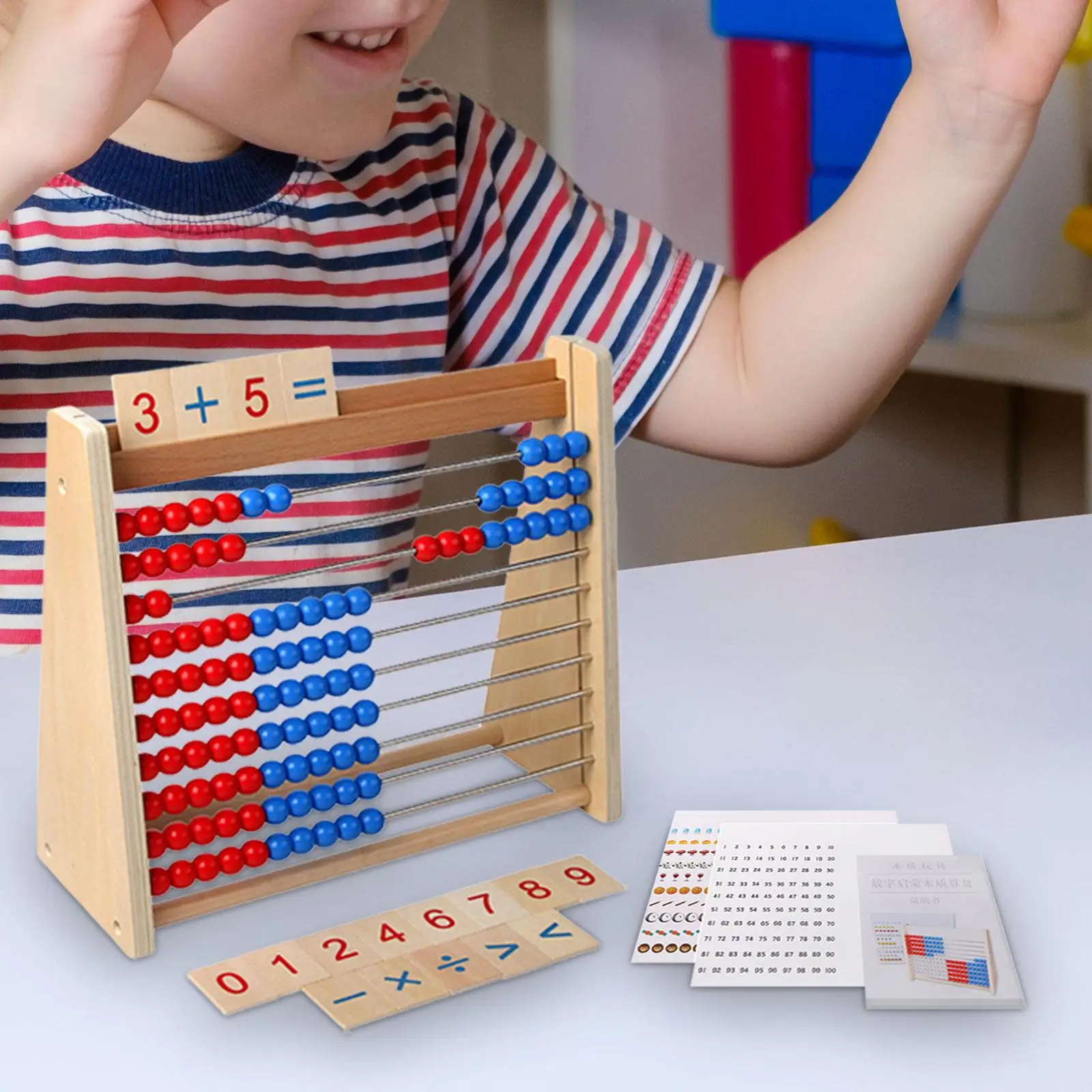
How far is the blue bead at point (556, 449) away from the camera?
641mm

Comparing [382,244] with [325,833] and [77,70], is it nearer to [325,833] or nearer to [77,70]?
[77,70]

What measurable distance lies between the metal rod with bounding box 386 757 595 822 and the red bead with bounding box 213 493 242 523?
14cm

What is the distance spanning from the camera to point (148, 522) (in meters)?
0.56

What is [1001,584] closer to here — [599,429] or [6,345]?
[599,429]

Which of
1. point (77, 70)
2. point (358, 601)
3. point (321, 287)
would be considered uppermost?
point (77, 70)

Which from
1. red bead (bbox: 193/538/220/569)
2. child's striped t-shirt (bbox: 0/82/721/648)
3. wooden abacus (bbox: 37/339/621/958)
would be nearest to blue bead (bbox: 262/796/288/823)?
wooden abacus (bbox: 37/339/621/958)

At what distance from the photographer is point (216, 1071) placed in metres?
0.48

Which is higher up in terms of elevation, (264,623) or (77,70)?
(77,70)

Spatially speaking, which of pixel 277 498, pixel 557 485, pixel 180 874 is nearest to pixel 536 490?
pixel 557 485

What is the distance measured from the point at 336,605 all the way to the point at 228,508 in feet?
0.21

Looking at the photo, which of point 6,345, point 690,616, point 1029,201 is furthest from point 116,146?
point 1029,201

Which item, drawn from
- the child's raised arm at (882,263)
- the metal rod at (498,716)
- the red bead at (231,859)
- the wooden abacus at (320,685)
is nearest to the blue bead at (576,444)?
the wooden abacus at (320,685)

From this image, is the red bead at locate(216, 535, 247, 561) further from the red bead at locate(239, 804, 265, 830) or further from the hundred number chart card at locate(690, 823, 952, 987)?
the hundred number chart card at locate(690, 823, 952, 987)

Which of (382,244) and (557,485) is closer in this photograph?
(557,485)
